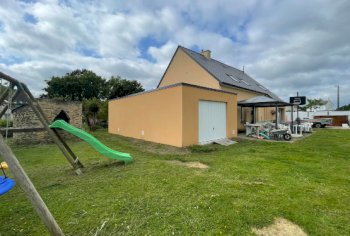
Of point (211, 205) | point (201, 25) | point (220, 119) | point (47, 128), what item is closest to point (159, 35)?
point (201, 25)

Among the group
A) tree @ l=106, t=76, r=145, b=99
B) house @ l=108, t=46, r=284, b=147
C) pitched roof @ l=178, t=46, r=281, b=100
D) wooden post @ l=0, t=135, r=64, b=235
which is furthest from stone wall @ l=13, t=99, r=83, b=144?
tree @ l=106, t=76, r=145, b=99

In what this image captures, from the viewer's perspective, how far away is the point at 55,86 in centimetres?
3338

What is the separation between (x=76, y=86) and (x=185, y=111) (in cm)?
3131

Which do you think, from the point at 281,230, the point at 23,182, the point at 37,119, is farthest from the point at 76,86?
the point at 281,230

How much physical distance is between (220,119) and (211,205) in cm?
815

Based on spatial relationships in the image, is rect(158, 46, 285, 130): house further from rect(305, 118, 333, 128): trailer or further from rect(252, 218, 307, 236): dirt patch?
rect(252, 218, 307, 236): dirt patch

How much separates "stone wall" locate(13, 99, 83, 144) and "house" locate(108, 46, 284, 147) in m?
3.31

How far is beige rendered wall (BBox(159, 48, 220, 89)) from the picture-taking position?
1439cm

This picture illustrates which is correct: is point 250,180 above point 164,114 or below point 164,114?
below

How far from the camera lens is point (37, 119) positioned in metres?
12.4

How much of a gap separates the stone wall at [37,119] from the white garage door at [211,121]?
31.2ft

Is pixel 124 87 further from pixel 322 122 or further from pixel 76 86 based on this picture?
pixel 322 122

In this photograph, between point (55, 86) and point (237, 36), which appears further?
point (55, 86)

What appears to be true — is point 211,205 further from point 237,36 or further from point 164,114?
point 237,36
